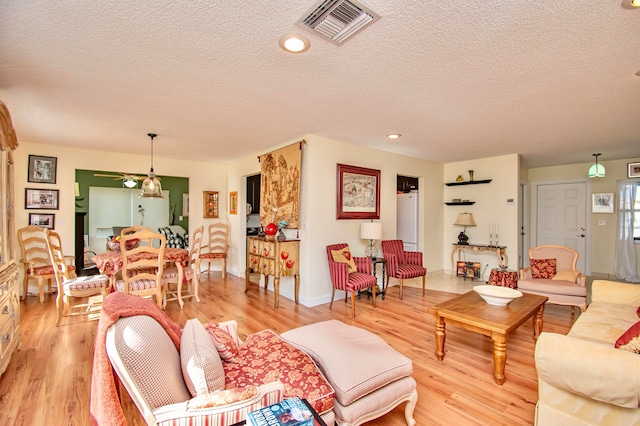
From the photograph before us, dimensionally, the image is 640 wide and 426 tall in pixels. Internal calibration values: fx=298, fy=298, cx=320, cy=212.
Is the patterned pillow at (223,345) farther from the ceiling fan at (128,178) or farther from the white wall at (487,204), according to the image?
the white wall at (487,204)

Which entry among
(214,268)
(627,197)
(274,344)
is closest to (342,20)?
(274,344)

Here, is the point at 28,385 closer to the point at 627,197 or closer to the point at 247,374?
the point at 247,374

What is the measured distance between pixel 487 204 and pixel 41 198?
7790mm

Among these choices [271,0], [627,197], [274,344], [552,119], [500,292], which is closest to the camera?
[271,0]

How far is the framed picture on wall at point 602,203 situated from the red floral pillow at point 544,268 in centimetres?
325

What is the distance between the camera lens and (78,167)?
502 centimetres

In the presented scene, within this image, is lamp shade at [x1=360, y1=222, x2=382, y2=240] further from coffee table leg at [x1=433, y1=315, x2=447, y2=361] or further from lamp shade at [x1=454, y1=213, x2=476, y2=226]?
lamp shade at [x1=454, y1=213, x2=476, y2=226]

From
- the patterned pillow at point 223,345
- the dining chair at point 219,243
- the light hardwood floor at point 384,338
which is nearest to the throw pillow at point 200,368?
the patterned pillow at point 223,345

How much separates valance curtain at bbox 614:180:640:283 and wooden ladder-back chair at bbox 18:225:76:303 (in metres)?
9.56

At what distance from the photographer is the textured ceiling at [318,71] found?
Answer: 5.45ft

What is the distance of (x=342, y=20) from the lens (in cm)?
170

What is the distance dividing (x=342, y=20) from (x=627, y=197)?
7.10m

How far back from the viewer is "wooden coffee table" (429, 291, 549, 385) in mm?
2268

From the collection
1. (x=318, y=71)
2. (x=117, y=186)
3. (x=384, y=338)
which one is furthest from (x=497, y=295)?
(x=117, y=186)
